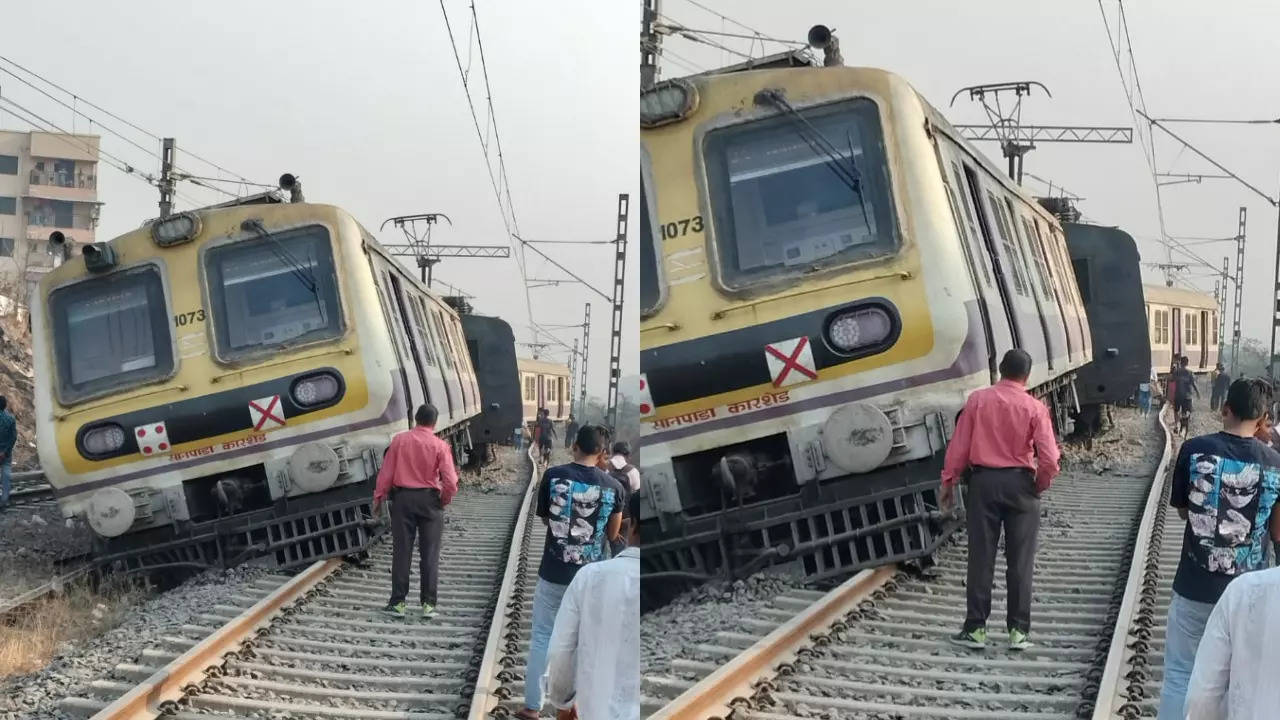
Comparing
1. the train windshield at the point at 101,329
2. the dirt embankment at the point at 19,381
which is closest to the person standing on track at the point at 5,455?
the dirt embankment at the point at 19,381

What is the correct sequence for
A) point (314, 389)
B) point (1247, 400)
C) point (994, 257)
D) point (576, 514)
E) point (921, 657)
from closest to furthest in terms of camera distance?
point (1247, 400), point (576, 514), point (921, 657), point (994, 257), point (314, 389)

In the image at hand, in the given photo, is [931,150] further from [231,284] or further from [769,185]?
[231,284]

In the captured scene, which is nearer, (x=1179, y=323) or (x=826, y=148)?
(x=826, y=148)

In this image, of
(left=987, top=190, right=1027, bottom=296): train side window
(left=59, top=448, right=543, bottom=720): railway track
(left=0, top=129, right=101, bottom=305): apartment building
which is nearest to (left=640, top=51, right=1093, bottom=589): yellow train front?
(left=59, top=448, right=543, bottom=720): railway track

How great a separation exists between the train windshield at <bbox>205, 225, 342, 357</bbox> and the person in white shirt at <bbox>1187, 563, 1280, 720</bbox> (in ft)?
16.0

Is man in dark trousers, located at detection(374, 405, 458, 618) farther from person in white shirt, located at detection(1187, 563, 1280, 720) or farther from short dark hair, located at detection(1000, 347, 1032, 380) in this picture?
person in white shirt, located at detection(1187, 563, 1280, 720)

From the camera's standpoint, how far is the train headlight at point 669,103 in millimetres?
4168

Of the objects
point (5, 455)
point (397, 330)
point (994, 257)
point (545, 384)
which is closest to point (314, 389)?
point (397, 330)

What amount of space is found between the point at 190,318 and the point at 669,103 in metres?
3.40

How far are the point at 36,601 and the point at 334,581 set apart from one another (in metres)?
1.88

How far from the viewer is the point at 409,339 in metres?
7.15

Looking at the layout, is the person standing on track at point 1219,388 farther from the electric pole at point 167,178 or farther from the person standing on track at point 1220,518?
the electric pole at point 167,178

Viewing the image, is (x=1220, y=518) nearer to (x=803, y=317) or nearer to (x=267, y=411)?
(x=803, y=317)

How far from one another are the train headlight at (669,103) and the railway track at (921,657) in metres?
1.75
